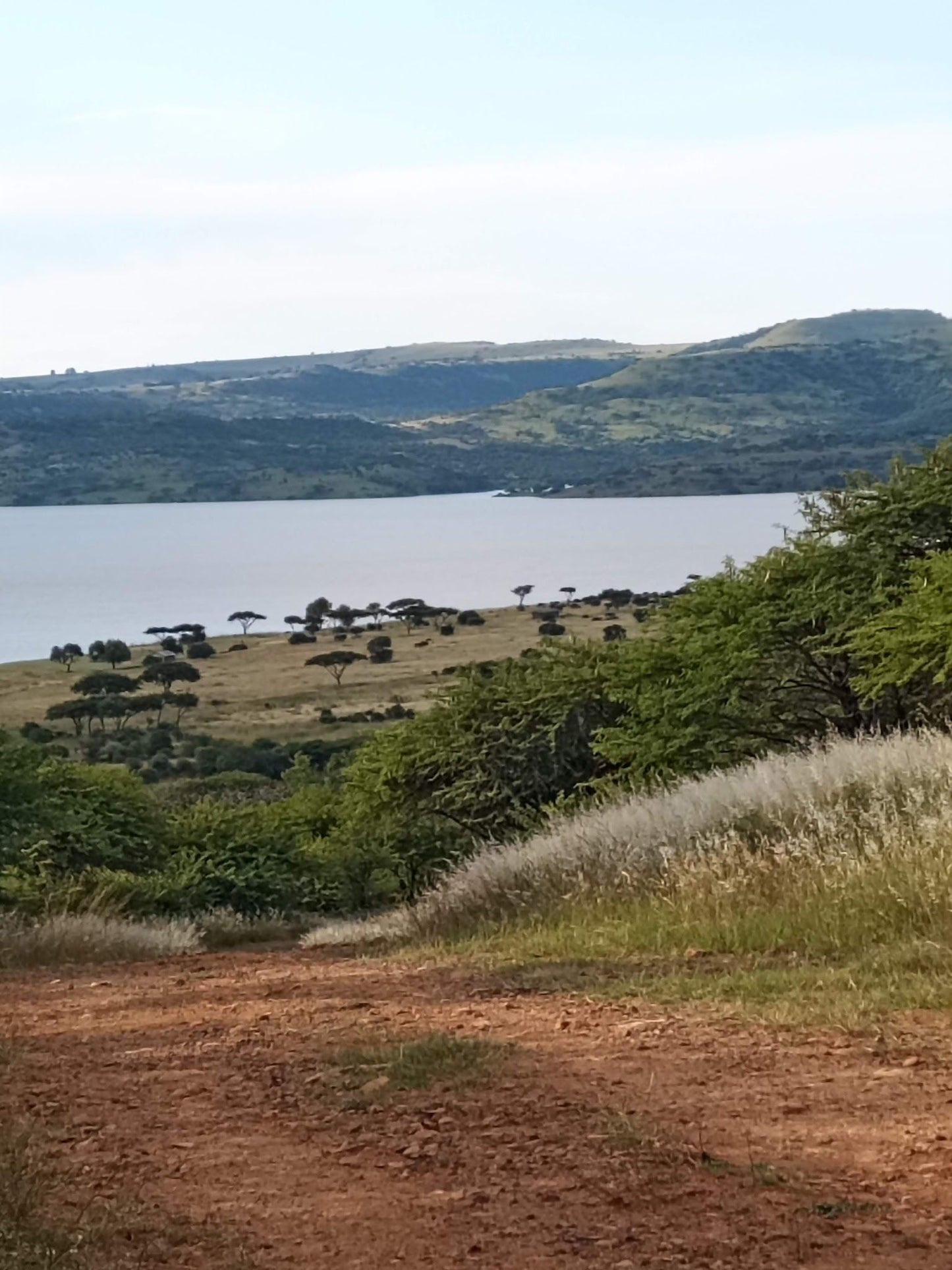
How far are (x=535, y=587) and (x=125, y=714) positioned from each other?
64869mm

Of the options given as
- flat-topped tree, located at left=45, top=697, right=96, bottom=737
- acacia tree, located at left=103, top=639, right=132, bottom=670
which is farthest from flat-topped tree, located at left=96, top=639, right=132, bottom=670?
flat-topped tree, located at left=45, top=697, right=96, bottom=737

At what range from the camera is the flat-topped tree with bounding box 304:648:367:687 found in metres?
72.6

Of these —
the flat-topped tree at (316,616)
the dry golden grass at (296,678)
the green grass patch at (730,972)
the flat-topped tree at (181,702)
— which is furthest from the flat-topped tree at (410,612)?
the green grass patch at (730,972)

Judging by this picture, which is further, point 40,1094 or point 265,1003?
point 265,1003

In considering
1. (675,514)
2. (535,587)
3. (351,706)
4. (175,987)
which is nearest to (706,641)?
(175,987)

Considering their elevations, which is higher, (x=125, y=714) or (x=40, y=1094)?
(x=40, y=1094)

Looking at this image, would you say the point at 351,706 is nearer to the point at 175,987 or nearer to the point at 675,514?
the point at 175,987

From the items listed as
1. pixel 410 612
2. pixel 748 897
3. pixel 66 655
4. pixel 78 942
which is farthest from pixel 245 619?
pixel 748 897

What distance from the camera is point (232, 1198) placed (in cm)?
435

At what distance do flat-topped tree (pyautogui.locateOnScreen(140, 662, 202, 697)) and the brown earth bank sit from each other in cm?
6462

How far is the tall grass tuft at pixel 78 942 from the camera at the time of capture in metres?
10.9

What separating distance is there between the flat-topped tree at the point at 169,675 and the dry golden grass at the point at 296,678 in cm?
67

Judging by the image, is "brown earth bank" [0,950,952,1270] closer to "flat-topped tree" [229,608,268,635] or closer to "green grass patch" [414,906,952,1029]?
"green grass patch" [414,906,952,1029]

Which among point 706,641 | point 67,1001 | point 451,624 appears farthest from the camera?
point 451,624
